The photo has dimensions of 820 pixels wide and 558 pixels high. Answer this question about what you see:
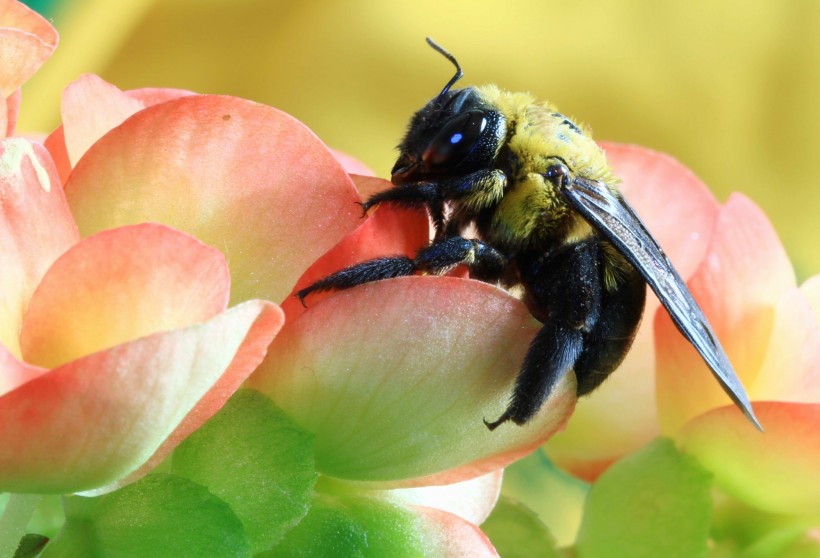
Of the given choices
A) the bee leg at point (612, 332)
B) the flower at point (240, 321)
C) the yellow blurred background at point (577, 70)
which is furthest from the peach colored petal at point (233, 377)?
the yellow blurred background at point (577, 70)

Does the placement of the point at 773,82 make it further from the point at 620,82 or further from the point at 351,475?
the point at 351,475

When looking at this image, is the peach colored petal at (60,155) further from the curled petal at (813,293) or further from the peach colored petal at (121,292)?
the curled petal at (813,293)

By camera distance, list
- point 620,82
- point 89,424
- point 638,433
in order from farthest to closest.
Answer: point 620,82, point 638,433, point 89,424

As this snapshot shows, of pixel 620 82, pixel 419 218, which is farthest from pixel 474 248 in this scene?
pixel 620 82

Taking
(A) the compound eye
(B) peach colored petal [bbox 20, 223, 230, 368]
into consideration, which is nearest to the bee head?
(A) the compound eye

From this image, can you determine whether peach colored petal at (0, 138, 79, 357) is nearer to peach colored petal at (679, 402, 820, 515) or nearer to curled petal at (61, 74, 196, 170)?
curled petal at (61, 74, 196, 170)
